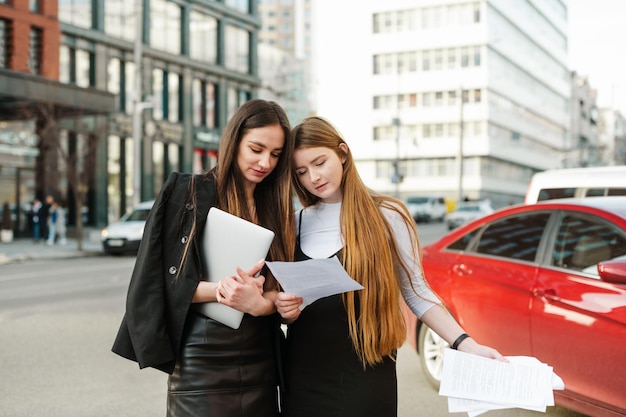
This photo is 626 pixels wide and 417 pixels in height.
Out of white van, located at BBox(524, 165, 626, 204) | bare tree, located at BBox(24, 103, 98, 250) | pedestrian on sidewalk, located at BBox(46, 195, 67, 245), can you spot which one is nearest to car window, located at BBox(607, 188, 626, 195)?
white van, located at BBox(524, 165, 626, 204)

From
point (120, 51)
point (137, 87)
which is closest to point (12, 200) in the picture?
point (137, 87)

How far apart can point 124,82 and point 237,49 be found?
11290mm

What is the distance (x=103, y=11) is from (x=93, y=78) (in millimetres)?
3355

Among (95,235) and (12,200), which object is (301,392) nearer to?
(95,235)

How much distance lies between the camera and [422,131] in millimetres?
69125

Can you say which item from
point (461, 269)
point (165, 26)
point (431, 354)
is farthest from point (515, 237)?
point (165, 26)

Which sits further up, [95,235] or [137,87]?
[137,87]

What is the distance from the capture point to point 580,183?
677cm

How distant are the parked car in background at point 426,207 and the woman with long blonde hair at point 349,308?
43.6 metres

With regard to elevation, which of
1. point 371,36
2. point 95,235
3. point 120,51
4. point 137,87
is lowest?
point 95,235

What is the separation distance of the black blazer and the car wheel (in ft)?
11.9

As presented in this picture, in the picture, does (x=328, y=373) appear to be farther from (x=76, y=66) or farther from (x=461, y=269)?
(x=76, y=66)

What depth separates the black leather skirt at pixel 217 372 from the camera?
251 centimetres

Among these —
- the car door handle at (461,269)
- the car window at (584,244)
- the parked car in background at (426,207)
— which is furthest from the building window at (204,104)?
the car window at (584,244)
